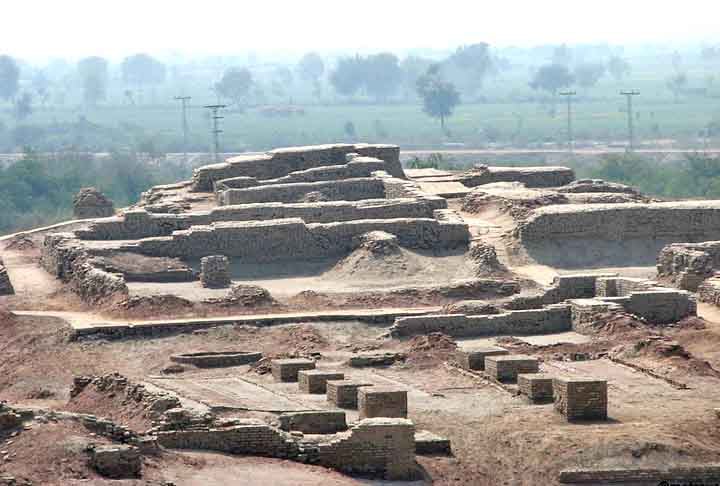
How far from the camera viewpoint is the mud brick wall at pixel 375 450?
33156 millimetres

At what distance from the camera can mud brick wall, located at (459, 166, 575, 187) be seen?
2350 inches

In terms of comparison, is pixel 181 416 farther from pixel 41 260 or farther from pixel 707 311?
pixel 41 260

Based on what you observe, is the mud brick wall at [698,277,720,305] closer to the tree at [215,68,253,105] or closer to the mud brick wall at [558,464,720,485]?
the mud brick wall at [558,464,720,485]

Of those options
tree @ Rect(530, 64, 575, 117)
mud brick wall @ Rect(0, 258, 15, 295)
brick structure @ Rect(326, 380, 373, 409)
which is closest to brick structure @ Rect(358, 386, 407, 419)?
brick structure @ Rect(326, 380, 373, 409)

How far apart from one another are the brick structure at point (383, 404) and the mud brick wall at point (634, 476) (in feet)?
10.2

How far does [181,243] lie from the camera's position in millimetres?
49969

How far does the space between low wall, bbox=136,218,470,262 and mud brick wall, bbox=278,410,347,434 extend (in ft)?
51.8

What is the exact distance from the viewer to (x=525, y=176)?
5984cm

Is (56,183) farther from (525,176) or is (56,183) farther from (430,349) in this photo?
(430,349)

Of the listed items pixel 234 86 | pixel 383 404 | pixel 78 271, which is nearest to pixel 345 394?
pixel 383 404

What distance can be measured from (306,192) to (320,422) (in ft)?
71.9

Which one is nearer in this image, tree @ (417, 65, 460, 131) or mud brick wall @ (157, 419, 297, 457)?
mud brick wall @ (157, 419, 297, 457)

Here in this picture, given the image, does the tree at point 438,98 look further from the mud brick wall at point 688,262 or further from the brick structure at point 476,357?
the brick structure at point 476,357

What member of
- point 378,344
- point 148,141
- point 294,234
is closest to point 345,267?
point 294,234
